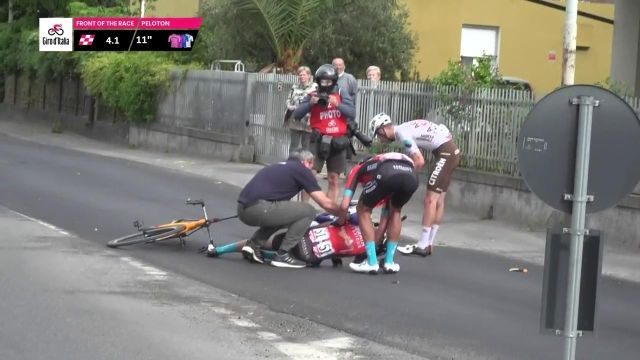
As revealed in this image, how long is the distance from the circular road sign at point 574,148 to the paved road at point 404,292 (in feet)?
8.04

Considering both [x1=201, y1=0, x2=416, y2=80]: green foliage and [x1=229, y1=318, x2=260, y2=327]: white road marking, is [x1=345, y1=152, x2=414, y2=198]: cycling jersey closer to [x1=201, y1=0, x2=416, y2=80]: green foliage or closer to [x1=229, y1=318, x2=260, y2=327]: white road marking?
[x1=229, y1=318, x2=260, y2=327]: white road marking

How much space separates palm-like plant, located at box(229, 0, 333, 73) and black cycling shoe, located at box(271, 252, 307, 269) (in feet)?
41.6

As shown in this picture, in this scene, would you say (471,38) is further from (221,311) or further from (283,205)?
(221,311)

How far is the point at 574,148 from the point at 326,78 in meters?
7.31

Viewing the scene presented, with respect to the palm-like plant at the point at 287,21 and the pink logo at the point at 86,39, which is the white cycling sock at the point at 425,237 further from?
the pink logo at the point at 86,39

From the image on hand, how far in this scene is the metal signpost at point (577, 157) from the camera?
17.0ft

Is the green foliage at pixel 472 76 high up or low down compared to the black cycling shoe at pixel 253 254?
up

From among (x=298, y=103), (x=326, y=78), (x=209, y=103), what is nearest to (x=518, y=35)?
(x=209, y=103)

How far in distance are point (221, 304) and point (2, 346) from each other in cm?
221

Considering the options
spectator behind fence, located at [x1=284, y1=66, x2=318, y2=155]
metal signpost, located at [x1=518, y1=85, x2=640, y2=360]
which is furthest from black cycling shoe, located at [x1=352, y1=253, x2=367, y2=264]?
metal signpost, located at [x1=518, y1=85, x2=640, y2=360]

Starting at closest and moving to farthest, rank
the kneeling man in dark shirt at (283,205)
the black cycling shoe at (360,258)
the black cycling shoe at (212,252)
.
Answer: the kneeling man in dark shirt at (283,205) < the black cycling shoe at (360,258) < the black cycling shoe at (212,252)

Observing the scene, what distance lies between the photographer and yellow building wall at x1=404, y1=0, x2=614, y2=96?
30.8 metres

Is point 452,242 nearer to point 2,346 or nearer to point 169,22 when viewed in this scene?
point 2,346
